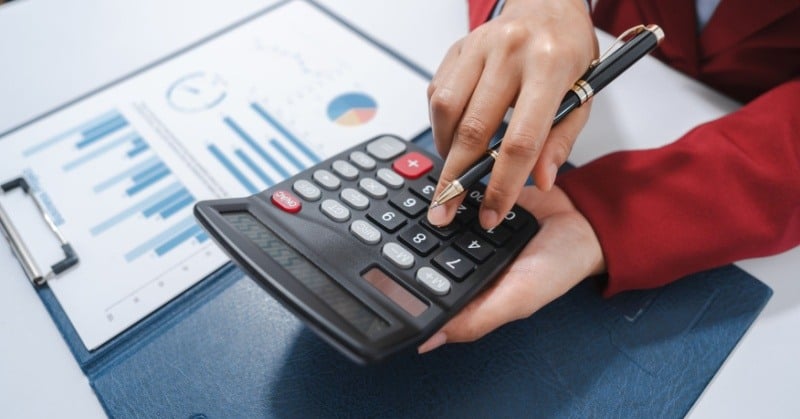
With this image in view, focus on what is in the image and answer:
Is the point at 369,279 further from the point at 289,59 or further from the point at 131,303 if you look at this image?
the point at 289,59

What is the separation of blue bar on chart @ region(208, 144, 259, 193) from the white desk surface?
0.15 metres

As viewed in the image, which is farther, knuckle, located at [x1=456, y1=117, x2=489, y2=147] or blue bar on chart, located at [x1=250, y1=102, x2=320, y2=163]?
blue bar on chart, located at [x1=250, y1=102, x2=320, y2=163]

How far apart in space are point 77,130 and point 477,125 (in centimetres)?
34

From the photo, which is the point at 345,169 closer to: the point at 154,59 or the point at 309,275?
the point at 309,275

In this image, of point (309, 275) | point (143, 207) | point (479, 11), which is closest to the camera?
point (309, 275)

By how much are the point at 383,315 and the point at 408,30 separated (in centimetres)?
37

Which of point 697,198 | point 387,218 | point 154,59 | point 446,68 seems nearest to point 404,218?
point 387,218

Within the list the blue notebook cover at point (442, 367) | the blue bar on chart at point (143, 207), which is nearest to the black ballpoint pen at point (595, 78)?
the blue notebook cover at point (442, 367)

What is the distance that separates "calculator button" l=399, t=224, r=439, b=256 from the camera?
0.34 m

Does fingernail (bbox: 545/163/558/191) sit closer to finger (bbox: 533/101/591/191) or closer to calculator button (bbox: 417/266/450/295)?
finger (bbox: 533/101/591/191)

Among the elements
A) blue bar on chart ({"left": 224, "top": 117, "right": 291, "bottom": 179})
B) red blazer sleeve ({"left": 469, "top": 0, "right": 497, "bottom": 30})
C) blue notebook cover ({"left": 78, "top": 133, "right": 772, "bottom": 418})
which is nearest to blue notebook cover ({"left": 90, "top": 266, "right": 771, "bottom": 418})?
blue notebook cover ({"left": 78, "top": 133, "right": 772, "bottom": 418})

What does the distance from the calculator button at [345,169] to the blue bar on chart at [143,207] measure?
13cm

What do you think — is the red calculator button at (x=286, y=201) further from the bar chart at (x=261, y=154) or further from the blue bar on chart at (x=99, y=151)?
the blue bar on chart at (x=99, y=151)

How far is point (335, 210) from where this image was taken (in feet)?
1.18
